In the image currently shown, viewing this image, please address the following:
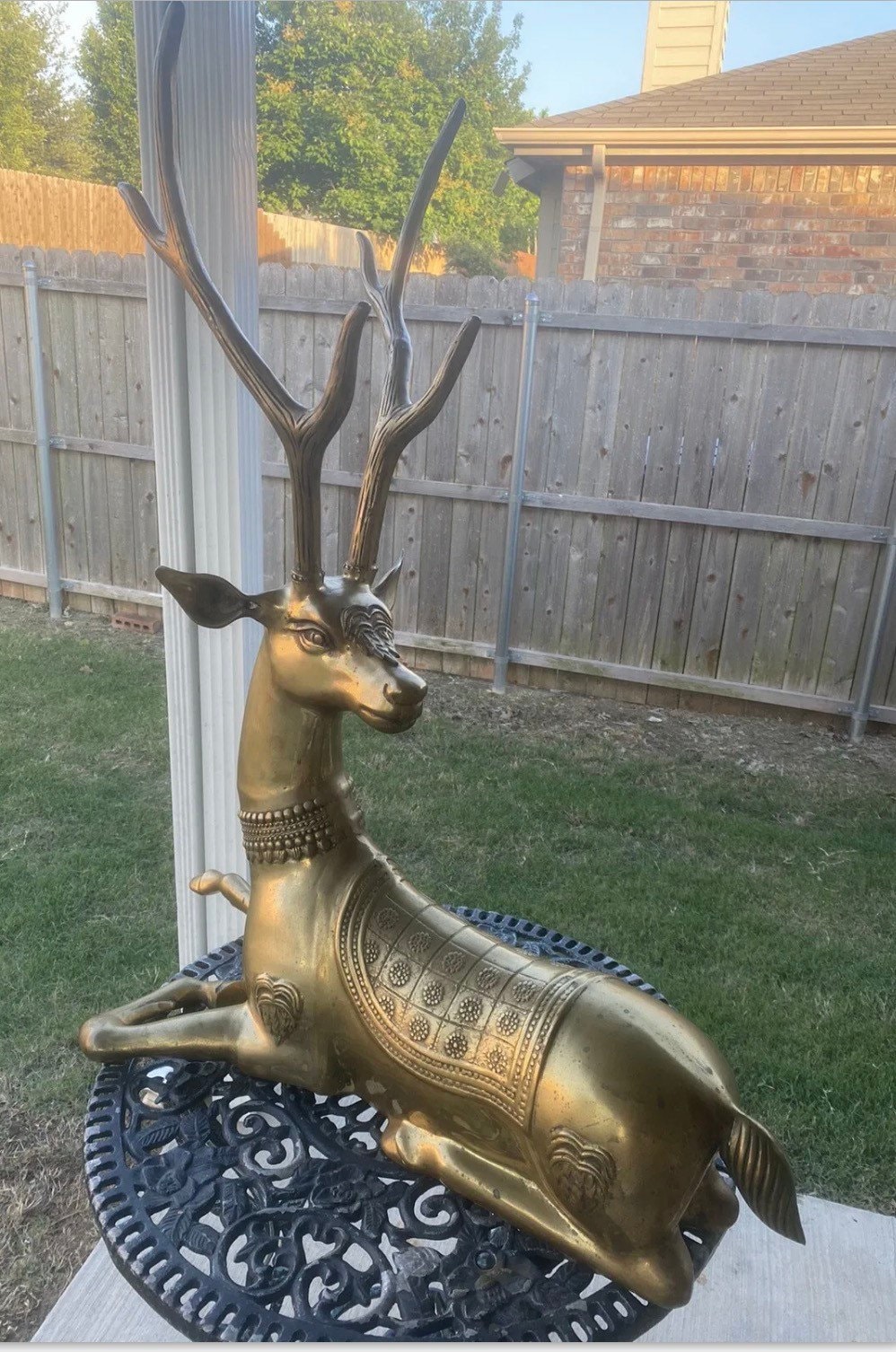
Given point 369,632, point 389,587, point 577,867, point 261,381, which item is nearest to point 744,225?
point 577,867

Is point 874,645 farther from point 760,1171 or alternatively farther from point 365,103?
point 365,103

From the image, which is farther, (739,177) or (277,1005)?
(739,177)

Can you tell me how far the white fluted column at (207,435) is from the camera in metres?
1.62

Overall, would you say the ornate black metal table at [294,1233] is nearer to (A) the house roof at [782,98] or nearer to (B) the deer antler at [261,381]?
(B) the deer antler at [261,381]

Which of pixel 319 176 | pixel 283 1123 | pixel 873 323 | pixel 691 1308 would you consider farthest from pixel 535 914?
pixel 319 176

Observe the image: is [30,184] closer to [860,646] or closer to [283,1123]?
[860,646]

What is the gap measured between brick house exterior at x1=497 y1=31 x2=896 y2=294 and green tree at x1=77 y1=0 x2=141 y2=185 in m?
9.09

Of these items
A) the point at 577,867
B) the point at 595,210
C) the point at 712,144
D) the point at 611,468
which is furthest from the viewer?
the point at 595,210

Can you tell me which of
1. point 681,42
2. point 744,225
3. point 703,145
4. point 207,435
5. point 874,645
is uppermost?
point 681,42

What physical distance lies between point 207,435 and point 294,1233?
1.37m

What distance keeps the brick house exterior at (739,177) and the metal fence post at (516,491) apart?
10.4ft

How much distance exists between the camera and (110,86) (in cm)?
1353

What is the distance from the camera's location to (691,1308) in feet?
5.81

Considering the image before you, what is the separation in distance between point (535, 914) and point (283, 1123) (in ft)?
6.09
